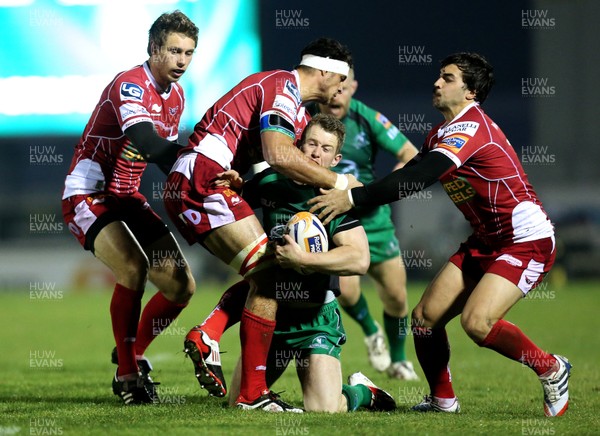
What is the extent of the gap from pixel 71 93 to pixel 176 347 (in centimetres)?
752

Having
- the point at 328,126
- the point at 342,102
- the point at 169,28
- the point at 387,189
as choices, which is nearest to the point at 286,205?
the point at 328,126

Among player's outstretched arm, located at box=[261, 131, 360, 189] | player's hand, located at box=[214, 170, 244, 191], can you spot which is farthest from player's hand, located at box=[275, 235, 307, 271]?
player's hand, located at box=[214, 170, 244, 191]

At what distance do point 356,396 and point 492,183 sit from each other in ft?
5.47

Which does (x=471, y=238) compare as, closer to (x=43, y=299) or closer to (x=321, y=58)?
(x=321, y=58)

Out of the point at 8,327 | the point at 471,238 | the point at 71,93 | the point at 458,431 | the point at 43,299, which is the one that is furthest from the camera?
the point at 43,299

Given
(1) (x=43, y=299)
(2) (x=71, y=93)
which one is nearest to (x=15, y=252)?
(1) (x=43, y=299)

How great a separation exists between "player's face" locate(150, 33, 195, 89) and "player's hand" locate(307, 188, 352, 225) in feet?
5.43

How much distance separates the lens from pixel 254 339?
18.8 feet

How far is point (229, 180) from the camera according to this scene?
5.83 metres

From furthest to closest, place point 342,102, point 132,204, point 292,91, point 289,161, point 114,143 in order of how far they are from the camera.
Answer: point 342,102, point 132,204, point 114,143, point 292,91, point 289,161

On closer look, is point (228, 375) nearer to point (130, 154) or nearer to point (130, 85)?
point (130, 154)

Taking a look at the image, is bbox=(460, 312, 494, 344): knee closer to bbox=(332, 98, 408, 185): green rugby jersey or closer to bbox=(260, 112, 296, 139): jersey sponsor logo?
bbox=(260, 112, 296, 139): jersey sponsor logo

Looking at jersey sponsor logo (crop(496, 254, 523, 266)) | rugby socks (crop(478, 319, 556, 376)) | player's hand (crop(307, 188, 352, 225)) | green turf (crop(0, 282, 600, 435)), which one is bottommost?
green turf (crop(0, 282, 600, 435))

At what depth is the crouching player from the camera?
5.78 m
